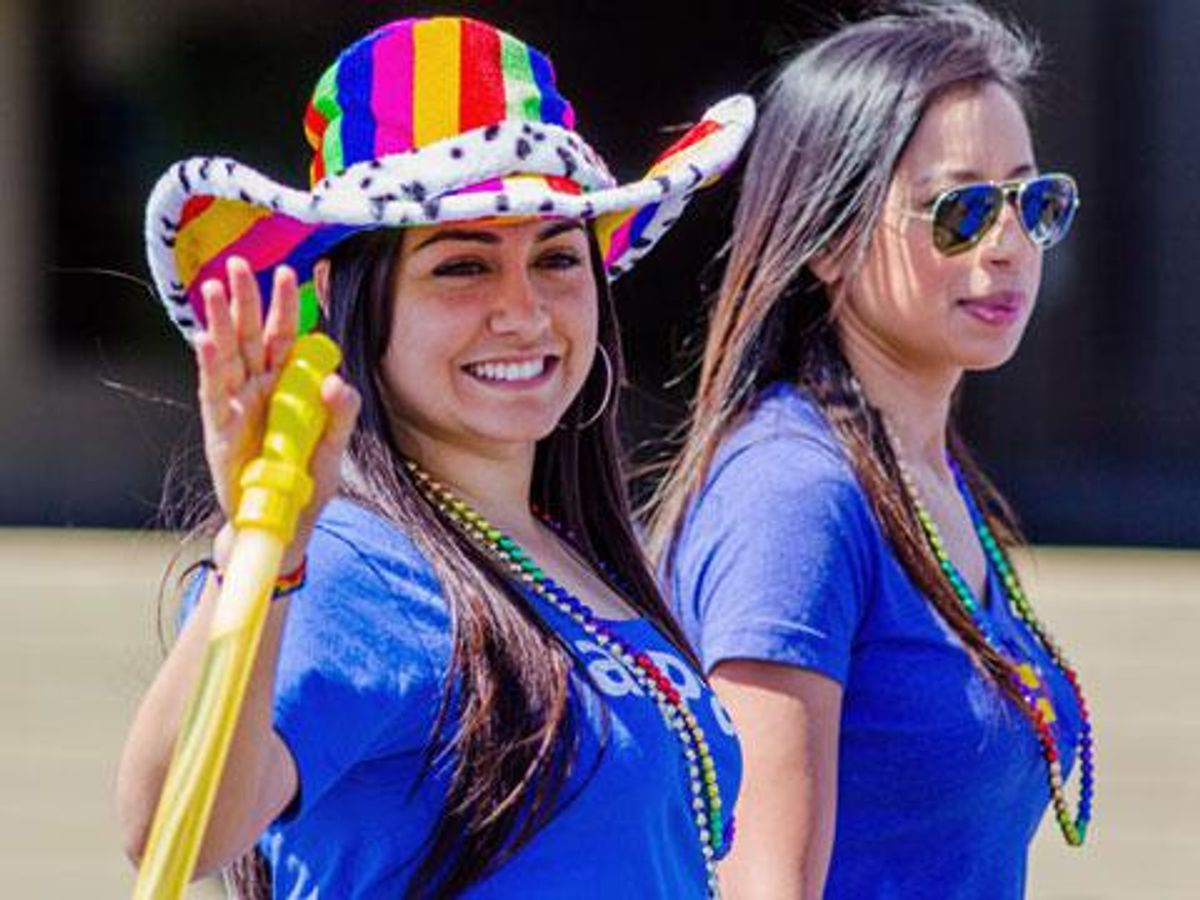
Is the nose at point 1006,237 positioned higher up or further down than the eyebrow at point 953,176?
further down

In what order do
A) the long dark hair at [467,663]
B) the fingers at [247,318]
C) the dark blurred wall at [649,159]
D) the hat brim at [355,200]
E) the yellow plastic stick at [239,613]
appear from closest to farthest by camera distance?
the yellow plastic stick at [239,613]
the fingers at [247,318]
the long dark hair at [467,663]
the hat brim at [355,200]
the dark blurred wall at [649,159]

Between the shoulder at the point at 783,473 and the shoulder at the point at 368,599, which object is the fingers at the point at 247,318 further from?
the shoulder at the point at 783,473

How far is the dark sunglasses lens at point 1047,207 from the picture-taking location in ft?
10.5

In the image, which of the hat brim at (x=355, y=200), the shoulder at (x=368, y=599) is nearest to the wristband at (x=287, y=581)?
the shoulder at (x=368, y=599)

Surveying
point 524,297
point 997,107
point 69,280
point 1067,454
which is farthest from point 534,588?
point 69,280

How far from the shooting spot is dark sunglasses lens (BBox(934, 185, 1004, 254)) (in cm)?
311

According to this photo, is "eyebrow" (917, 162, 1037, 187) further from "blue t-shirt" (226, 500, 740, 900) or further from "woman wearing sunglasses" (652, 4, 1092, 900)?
"blue t-shirt" (226, 500, 740, 900)

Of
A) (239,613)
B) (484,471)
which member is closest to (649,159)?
(484,471)

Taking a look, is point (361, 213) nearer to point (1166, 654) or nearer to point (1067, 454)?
point (1166, 654)

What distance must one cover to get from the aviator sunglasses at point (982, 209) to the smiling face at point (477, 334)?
760 millimetres

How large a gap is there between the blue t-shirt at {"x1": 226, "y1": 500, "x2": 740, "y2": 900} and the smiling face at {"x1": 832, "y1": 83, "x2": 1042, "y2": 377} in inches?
36.6

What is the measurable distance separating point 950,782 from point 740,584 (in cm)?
31

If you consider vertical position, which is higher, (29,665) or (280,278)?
(280,278)

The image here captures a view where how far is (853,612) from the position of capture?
2883 millimetres
